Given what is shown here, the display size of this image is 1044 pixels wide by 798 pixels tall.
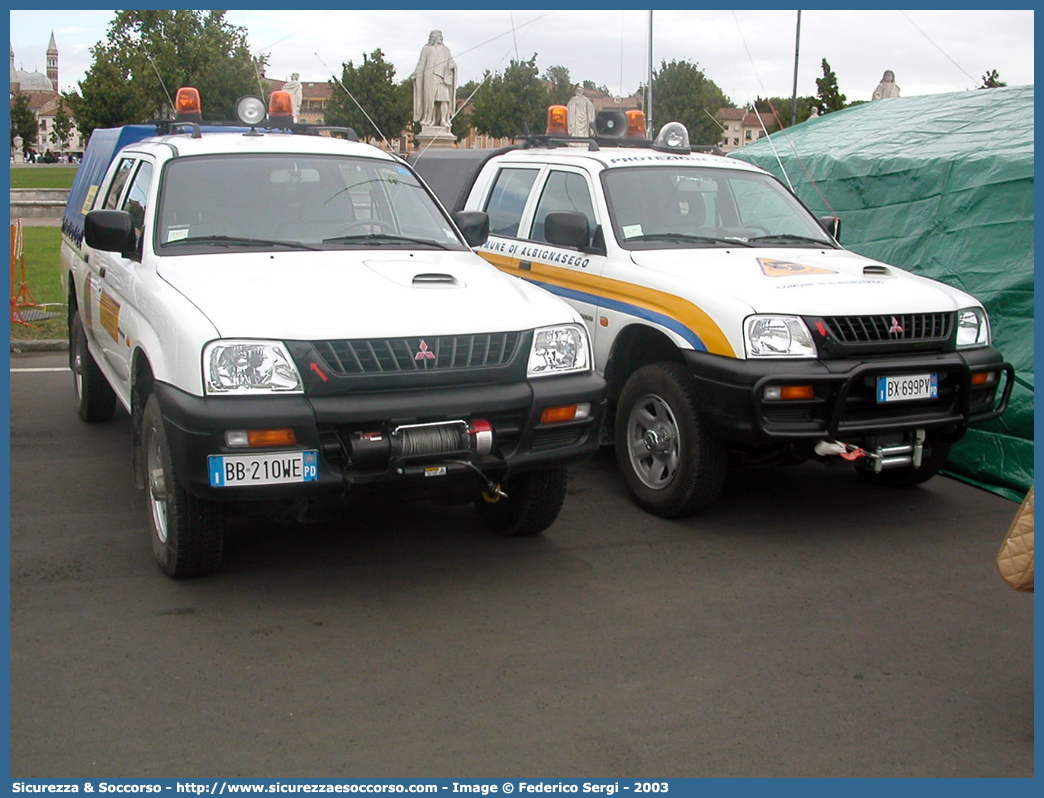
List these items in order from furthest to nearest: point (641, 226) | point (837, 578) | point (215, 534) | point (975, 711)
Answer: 1. point (641, 226)
2. point (837, 578)
3. point (215, 534)
4. point (975, 711)

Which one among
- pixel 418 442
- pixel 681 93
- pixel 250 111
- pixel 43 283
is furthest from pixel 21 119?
pixel 418 442

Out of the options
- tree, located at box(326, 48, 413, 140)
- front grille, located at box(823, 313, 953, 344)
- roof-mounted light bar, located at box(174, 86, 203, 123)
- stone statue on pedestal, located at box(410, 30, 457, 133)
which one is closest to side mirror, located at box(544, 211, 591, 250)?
front grille, located at box(823, 313, 953, 344)

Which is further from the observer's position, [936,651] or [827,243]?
[827,243]

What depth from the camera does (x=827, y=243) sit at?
22.9 ft

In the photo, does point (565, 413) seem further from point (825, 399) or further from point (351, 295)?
point (825, 399)

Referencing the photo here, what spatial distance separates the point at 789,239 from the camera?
6.84 metres

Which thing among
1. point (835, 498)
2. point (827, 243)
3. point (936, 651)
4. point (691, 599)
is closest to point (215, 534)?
point (691, 599)

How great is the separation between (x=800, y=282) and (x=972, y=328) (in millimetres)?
1048

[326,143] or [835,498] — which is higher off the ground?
[326,143]

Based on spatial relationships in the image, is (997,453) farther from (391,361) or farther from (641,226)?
(391,361)

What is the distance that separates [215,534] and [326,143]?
2.52 meters

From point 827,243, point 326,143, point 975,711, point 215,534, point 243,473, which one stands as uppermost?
point 326,143

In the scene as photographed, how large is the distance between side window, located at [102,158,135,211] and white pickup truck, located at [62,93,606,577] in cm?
55

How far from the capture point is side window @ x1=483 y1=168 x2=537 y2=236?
7523 millimetres
